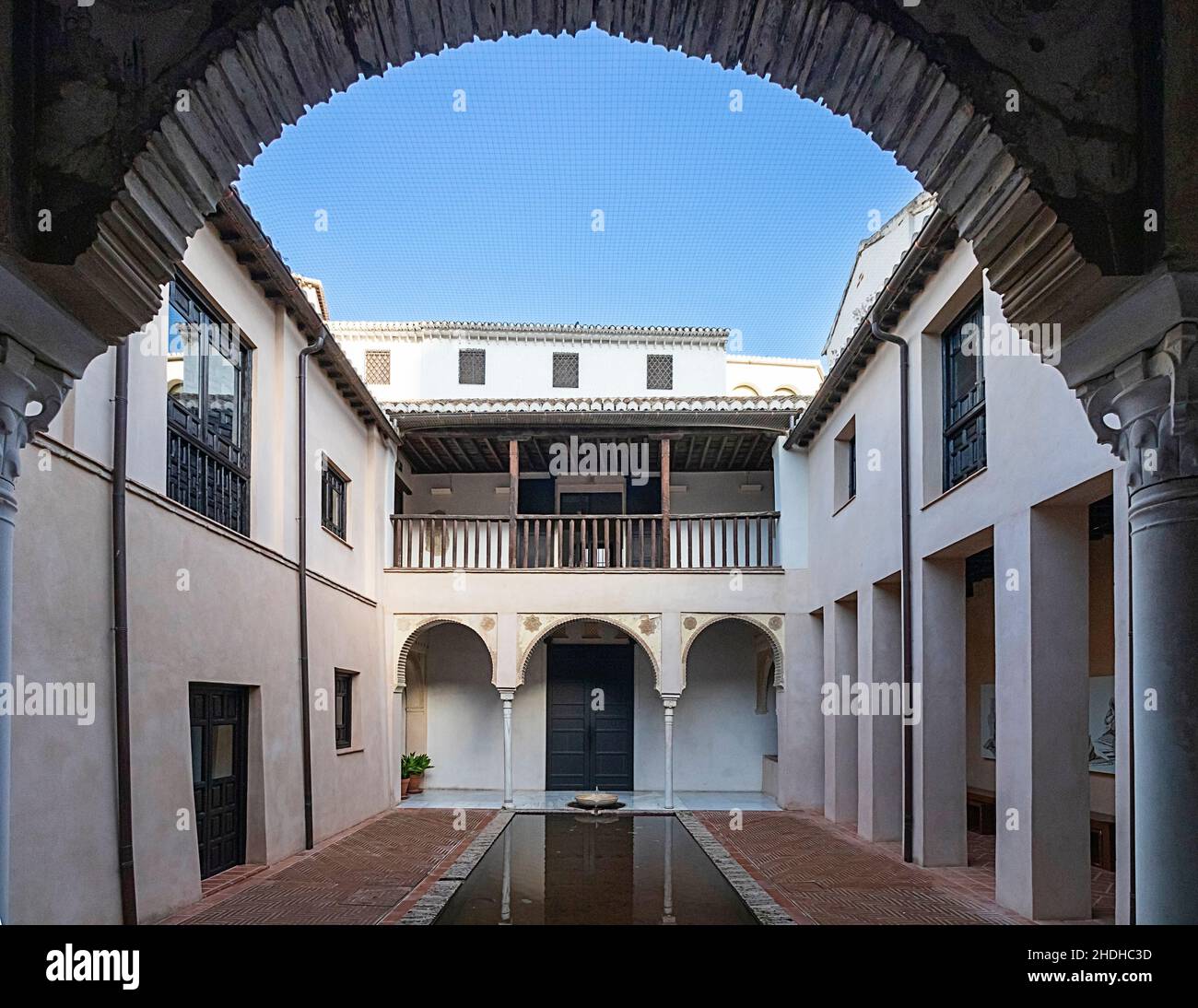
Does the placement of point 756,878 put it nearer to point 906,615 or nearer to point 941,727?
point 941,727

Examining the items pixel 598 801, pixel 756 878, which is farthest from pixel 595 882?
pixel 598 801

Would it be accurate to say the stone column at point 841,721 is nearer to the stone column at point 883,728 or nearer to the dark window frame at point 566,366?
the stone column at point 883,728

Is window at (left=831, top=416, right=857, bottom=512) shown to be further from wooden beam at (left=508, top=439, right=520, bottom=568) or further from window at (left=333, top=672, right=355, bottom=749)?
window at (left=333, top=672, right=355, bottom=749)

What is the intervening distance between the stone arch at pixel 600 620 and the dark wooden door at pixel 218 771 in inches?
238

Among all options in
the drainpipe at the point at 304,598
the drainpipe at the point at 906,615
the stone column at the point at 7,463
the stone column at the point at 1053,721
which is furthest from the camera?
the drainpipe at the point at 304,598

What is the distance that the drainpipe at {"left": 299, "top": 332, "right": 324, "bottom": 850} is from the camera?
453 inches

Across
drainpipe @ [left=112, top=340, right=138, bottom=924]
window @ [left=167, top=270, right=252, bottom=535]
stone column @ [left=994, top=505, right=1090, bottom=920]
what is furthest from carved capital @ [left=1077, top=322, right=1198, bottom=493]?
window @ [left=167, top=270, right=252, bottom=535]

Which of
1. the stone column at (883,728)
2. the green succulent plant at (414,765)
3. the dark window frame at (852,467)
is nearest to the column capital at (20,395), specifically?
the stone column at (883,728)

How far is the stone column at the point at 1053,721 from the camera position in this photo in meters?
7.64

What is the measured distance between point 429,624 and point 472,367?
7.18 meters

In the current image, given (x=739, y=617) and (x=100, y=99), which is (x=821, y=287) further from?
(x=100, y=99)

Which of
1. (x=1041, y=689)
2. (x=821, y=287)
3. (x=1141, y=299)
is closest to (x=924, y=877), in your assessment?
(x=1041, y=689)

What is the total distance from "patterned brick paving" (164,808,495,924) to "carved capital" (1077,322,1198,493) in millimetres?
6239
